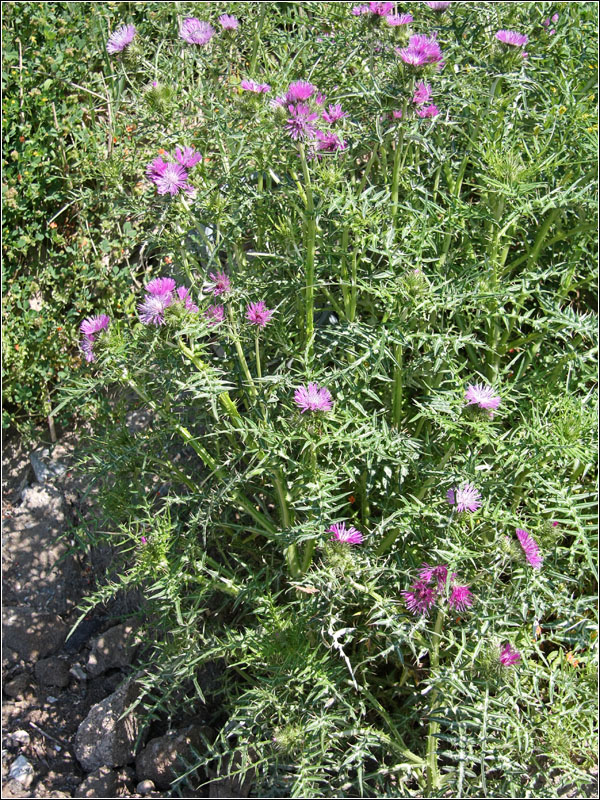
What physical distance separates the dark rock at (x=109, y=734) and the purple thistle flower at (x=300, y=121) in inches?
70.7

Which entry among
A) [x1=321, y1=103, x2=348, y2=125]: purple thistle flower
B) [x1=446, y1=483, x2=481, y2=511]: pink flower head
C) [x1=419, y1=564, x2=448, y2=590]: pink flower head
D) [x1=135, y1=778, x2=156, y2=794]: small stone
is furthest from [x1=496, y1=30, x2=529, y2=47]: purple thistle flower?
[x1=135, y1=778, x2=156, y2=794]: small stone

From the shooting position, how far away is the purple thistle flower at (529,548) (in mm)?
1944

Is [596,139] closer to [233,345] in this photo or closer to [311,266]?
[311,266]

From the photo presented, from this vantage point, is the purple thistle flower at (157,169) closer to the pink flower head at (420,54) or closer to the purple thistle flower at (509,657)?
the pink flower head at (420,54)

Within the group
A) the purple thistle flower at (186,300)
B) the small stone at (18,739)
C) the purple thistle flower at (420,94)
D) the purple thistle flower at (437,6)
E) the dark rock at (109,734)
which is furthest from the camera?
the small stone at (18,739)

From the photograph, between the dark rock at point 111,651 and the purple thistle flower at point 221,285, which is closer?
the purple thistle flower at point 221,285

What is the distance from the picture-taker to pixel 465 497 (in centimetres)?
197

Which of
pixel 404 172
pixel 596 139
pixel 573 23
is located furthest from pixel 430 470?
pixel 573 23

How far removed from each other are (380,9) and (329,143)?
0.40 metres

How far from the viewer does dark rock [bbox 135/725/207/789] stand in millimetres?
2559

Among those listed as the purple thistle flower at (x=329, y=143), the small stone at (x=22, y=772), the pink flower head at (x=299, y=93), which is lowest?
the small stone at (x=22, y=772)

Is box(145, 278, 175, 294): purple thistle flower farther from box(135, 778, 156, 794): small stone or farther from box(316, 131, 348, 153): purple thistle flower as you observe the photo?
box(135, 778, 156, 794): small stone

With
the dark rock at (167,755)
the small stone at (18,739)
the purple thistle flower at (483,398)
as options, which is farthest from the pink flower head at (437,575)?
the small stone at (18,739)

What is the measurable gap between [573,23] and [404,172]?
87 centimetres
